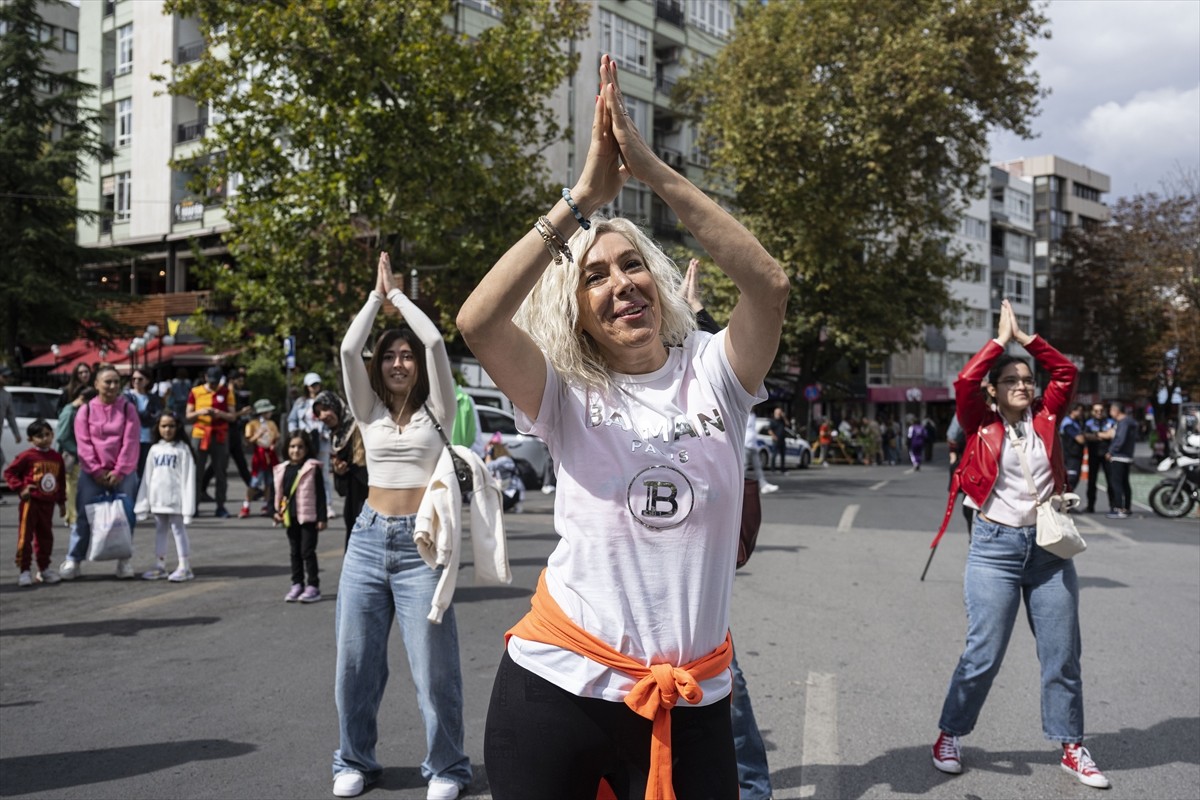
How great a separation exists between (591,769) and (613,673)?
20 cm

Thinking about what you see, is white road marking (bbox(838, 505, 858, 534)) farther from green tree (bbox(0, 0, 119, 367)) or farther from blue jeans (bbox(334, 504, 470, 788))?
green tree (bbox(0, 0, 119, 367))

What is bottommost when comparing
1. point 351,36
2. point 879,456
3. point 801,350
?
point 879,456

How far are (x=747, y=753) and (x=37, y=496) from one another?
280 inches

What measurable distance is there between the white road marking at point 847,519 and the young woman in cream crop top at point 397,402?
9459 mm

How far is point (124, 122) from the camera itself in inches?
1576

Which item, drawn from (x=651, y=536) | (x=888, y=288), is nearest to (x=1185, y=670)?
(x=651, y=536)

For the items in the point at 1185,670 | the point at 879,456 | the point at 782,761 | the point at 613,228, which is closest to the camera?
the point at 613,228

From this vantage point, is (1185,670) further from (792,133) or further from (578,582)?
(792,133)

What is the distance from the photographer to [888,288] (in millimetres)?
33375

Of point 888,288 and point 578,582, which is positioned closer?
point 578,582

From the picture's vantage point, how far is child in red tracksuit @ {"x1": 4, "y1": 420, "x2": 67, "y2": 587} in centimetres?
868

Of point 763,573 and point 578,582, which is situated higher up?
point 578,582

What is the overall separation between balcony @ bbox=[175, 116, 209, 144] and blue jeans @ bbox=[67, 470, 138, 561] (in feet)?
103

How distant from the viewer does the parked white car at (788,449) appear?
96.5 ft
